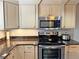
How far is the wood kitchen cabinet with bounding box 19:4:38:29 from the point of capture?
14.9ft

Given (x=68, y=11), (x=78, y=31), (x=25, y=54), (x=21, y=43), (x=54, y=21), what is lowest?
(x=25, y=54)

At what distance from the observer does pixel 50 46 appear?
4.21 meters

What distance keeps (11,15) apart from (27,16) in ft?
2.32

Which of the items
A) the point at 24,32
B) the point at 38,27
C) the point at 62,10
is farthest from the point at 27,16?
the point at 62,10

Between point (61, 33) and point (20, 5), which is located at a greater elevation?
point (20, 5)

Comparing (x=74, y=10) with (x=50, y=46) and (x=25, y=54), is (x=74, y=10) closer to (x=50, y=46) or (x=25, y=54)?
(x=50, y=46)

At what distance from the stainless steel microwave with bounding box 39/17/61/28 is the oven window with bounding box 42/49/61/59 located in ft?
2.52

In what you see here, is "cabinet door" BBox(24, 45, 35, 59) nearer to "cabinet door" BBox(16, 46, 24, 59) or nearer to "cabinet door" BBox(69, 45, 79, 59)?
"cabinet door" BBox(16, 46, 24, 59)

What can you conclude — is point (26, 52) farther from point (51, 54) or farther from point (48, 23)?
point (48, 23)

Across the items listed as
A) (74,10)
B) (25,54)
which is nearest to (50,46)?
(25,54)

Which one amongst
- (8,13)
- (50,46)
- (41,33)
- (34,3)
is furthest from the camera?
(41,33)

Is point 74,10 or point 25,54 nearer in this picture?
point 25,54

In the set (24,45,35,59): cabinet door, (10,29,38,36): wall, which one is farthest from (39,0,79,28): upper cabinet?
(24,45,35,59): cabinet door

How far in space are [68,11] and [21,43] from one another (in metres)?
1.80
